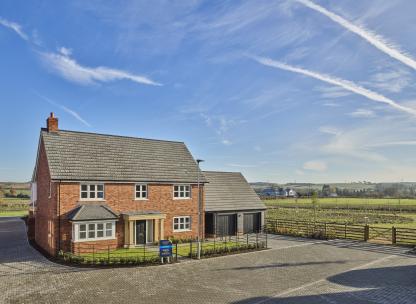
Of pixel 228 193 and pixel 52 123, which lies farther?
pixel 228 193

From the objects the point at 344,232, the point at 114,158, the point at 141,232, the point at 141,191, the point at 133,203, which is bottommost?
the point at 344,232

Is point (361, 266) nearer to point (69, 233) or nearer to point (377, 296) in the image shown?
point (377, 296)

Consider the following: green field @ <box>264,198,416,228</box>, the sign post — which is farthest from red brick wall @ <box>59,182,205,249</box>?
green field @ <box>264,198,416,228</box>

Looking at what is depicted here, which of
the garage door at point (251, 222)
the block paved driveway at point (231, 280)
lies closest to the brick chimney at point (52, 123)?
the block paved driveway at point (231, 280)

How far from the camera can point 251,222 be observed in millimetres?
35844

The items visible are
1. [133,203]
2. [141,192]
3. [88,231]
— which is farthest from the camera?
[141,192]

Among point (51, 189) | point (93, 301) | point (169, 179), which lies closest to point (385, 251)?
point (169, 179)

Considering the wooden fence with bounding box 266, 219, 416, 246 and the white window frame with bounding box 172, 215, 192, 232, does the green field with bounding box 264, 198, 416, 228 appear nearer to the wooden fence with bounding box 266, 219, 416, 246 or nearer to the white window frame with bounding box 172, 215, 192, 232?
the wooden fence with bounding box 266, 219, 416, 246

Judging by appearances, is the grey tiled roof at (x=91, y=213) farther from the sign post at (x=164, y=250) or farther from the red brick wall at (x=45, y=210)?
the sign post at (x=164, y=250)

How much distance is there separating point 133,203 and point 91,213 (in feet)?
13.2

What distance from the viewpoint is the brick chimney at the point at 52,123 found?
27.4 metres

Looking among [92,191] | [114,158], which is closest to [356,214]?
[114,158]

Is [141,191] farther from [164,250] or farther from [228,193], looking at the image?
[228,193]

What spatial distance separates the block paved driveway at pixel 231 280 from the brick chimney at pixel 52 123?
30.7 feet
